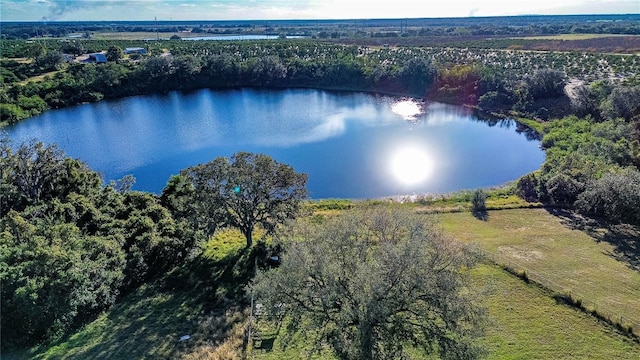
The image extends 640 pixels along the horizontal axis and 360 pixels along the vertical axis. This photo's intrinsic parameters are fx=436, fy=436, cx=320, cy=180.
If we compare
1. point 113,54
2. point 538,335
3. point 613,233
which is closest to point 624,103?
point 613,233

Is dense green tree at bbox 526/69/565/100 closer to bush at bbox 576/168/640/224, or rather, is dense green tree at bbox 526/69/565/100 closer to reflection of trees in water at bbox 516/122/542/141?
reflection of trees in water at bbox 516/122/542/141

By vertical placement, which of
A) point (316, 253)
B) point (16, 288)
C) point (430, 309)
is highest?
point (316, 253)

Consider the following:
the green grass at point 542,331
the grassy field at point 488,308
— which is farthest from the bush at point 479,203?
the green grass at point 542,331

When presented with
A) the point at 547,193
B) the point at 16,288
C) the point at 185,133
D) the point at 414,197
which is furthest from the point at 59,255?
the point at 185,133

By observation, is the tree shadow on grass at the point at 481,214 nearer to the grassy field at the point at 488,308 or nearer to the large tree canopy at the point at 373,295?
the grassy field at the point at 488,308

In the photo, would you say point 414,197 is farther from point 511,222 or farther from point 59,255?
point 59,255

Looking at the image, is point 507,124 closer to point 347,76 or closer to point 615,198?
point 347,76
